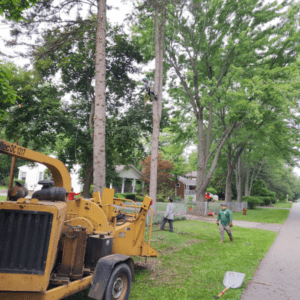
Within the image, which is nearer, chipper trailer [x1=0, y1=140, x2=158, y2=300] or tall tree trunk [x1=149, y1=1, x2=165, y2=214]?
chipper trailer [x1=0, y1=140, x2=158, y2=300]

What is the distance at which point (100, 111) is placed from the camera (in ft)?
29.1

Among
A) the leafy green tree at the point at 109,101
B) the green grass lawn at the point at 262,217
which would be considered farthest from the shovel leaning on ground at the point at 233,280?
the green grass lawn at the point at 262,217

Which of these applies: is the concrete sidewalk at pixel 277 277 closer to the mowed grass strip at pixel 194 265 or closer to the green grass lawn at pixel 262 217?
the mowed grass strip at pixel 194 265

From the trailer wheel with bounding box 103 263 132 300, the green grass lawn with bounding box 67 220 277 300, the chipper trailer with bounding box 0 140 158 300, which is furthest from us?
the green grass lawn with bounding box 67 220 277 300

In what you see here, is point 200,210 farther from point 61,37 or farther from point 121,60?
point 61,37

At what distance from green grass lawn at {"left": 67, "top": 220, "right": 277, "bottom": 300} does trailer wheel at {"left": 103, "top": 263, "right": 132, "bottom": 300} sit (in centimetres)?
42

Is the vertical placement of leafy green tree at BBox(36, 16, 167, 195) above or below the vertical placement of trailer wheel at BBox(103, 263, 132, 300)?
above

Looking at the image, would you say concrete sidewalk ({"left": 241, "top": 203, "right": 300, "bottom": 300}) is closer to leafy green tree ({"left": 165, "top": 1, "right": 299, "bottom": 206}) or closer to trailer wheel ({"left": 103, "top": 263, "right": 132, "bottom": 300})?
trailer wheel ({"left": 103, "top": 263, "right": 132, "bottom": 300})

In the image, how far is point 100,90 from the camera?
9023 mm

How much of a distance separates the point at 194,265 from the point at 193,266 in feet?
0.41

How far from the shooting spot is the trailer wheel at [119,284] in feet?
12.0

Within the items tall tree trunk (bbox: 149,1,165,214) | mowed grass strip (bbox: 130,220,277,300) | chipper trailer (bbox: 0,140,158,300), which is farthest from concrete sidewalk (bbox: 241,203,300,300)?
tall tree trunk (bbox: 149,1,165,214)

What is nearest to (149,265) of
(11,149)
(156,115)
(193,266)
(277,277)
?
(193,266)

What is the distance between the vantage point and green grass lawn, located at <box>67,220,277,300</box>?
472 centimetres
